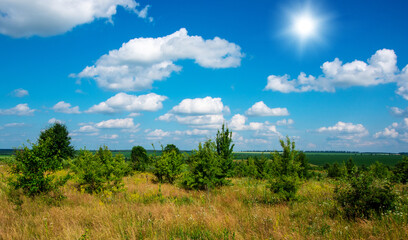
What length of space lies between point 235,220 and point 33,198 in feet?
26.1

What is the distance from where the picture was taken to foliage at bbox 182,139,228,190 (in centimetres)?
1301

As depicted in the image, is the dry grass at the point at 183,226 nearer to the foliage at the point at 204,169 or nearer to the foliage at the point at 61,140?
the foliage at the point at 204,169

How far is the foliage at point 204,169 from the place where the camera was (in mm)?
13008

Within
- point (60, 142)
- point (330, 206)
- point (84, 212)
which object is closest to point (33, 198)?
point (84, 212)

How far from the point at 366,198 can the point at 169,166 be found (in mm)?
13138

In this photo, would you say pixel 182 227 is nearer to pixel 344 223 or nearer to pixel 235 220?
pixel 235 220

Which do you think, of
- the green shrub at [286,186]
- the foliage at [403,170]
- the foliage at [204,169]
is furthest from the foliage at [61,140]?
the foliage at [403,170]

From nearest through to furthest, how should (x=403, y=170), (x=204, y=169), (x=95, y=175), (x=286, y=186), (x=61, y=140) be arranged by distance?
(x=286, y=186) → (x=95, y=175) → (x=204, y=169) → (x=403, y=170) → (x=61, y=140)

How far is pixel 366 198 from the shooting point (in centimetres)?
659

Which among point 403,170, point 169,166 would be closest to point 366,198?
point 169,166

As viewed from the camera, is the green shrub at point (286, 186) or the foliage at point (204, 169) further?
the foliage at point (204, 169)

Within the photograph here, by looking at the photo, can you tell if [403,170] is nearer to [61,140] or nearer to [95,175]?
[95,175]

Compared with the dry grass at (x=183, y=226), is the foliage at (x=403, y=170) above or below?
below

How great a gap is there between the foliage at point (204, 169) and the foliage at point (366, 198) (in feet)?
23.1
